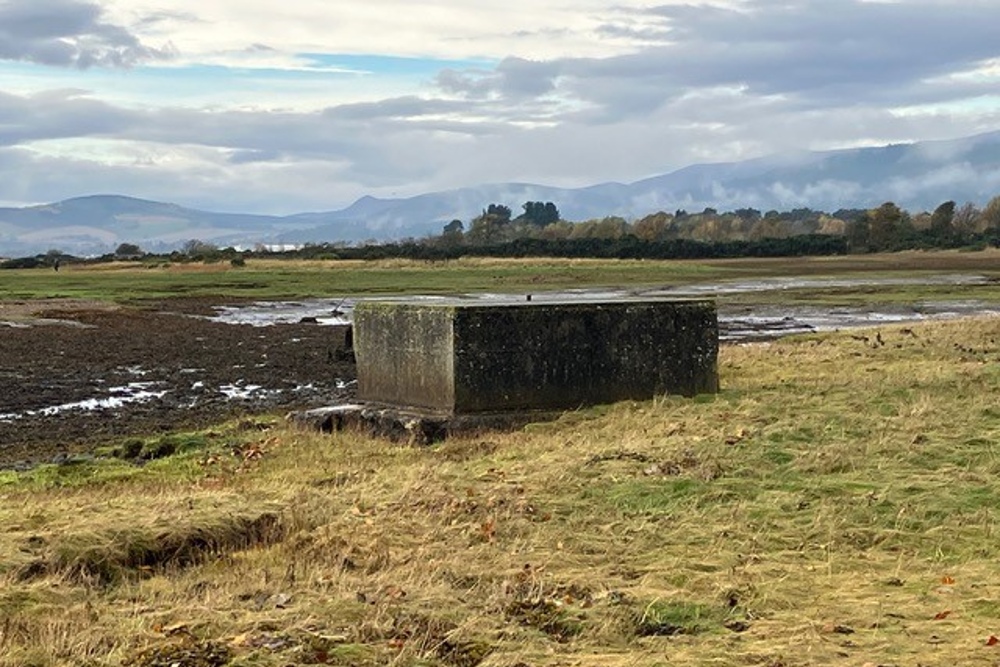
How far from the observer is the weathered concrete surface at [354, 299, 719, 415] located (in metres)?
16.5

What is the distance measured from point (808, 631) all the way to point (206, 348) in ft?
87.6

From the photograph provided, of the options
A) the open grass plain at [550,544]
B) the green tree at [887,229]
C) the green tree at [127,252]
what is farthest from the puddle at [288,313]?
the green tree at [127,252]

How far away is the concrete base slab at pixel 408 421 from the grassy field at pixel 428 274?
3723 centimetres

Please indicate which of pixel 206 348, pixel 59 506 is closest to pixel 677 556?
pixel 59 506

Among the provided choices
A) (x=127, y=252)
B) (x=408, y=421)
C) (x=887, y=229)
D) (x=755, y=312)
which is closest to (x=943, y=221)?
(x=887, y=229)

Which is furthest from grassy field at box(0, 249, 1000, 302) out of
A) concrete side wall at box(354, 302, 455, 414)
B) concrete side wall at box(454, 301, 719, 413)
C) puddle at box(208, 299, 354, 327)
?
concrete side wall at box(354, 302, 455, 414)

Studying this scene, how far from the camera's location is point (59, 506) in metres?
10.5

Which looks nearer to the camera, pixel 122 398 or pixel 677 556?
pixel 677 556

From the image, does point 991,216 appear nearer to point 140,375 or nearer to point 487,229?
point 487,229

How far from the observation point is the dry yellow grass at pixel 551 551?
660 centimetres

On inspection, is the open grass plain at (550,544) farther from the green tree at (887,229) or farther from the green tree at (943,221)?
the green tree at (943,221)

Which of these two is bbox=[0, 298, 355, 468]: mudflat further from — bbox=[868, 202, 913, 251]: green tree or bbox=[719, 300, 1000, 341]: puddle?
bbox=[868, 202, 913, 251]: green tree

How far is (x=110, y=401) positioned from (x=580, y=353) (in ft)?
30.8

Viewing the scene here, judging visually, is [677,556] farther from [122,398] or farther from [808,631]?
[122,398]
